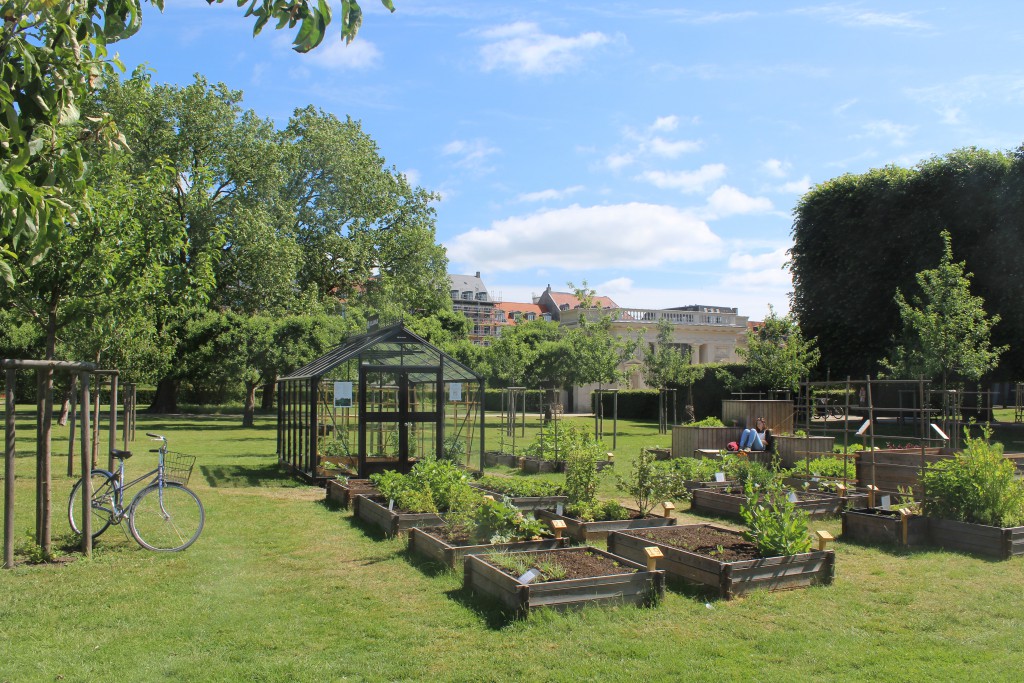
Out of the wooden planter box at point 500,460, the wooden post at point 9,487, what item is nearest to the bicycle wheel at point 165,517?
the wooden post at point 9,487

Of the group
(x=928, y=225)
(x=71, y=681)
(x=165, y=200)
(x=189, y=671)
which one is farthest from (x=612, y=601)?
(x=928, y=225)

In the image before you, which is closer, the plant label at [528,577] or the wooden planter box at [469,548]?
the plant label at [528,577]

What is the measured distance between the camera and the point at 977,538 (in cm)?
911

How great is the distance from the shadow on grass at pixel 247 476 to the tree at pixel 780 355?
1964 centimetres

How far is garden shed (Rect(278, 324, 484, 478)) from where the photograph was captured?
14.9m

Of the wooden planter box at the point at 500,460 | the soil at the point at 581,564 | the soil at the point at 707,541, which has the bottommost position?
the wooden planter box at the point at 500,460

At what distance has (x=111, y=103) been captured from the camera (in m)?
29.7

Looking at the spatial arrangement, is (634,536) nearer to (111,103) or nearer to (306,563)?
(306,563)

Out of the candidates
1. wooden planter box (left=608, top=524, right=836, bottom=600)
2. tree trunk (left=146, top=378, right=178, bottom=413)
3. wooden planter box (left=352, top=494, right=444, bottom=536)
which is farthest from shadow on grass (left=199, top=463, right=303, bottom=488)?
tree trunk (left=146, top=378, right=178, bottom=413)

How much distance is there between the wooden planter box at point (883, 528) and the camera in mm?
9555

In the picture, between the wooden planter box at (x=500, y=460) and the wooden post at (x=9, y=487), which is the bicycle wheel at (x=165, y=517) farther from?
the wooden planter box at (x=500, y=460)

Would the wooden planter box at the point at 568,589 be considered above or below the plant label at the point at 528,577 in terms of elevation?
below

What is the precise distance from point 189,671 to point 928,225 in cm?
2974

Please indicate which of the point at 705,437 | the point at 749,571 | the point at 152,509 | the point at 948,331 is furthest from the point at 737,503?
the point at 948,331
